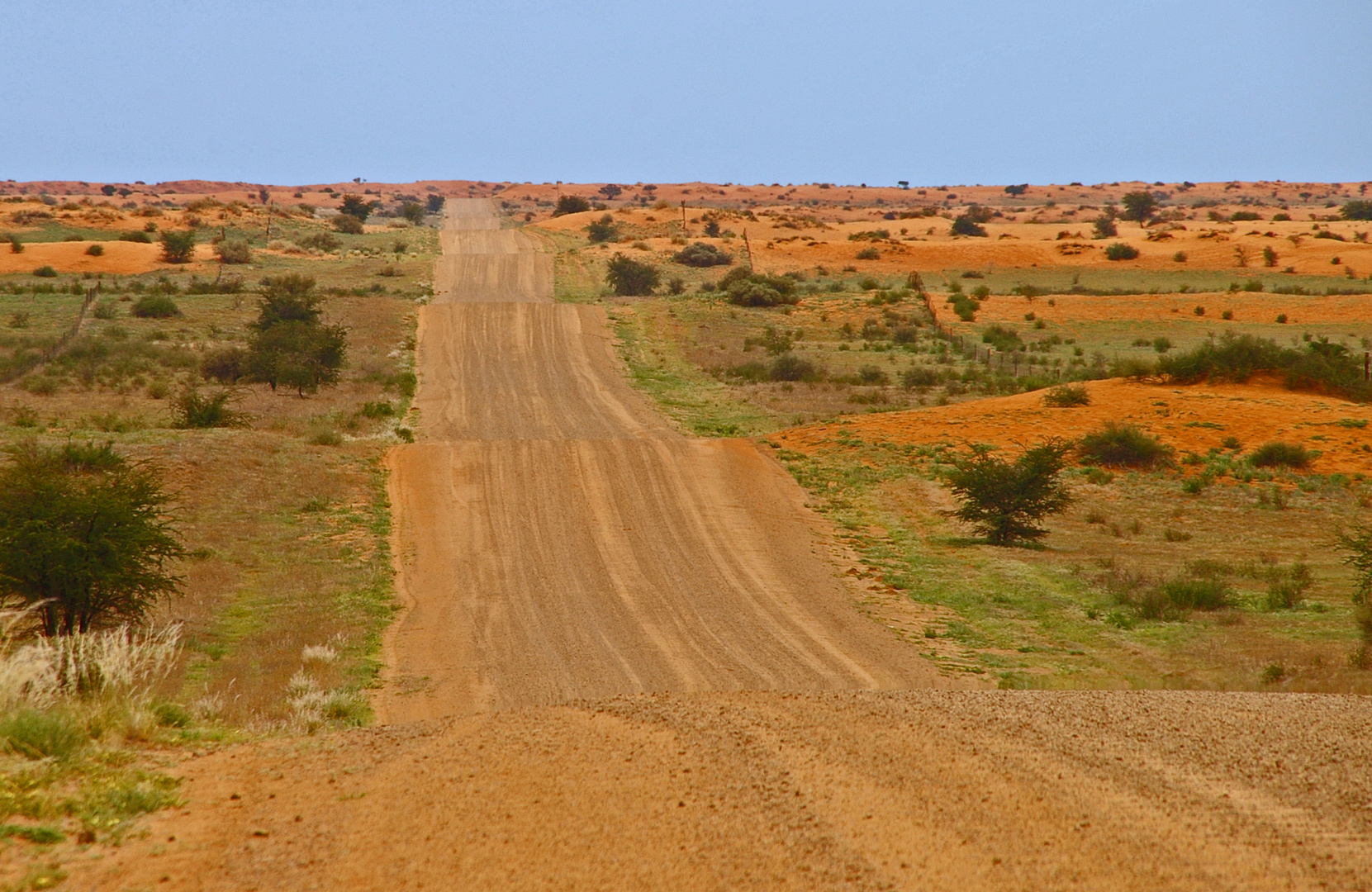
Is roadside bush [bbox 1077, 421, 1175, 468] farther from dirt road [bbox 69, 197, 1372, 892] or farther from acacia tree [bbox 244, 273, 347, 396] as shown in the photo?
acacia tree [bbox 244, 273, 347, 396]

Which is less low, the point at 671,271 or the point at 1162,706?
the point at 671,271

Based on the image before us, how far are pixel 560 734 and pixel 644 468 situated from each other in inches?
678

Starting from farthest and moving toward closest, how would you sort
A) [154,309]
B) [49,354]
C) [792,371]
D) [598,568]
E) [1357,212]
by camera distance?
[1357,212]
[154,309]
[792,371]
[49,354]
[598,568]

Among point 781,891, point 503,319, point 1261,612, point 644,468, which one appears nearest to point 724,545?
point 644,468

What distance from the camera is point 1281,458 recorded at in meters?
27.7

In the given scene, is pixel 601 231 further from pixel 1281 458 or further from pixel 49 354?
pixel 1281 458

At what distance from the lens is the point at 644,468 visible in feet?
86.8

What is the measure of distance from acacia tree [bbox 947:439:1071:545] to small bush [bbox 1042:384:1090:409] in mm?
9940

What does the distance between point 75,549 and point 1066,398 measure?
88.0 ft

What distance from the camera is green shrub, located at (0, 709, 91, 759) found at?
7.57m

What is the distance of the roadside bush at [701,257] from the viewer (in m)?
74.2

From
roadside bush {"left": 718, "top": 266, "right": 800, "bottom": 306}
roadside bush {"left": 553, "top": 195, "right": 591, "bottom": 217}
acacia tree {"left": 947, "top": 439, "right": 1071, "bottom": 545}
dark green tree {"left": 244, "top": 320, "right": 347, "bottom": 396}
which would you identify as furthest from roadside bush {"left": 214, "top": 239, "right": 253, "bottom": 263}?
acacia tree {"left": 947, "top": 439, "right": 1071, "bottom": 545}

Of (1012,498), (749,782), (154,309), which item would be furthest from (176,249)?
(749,782)

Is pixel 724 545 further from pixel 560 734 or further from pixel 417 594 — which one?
pixel 560 734
